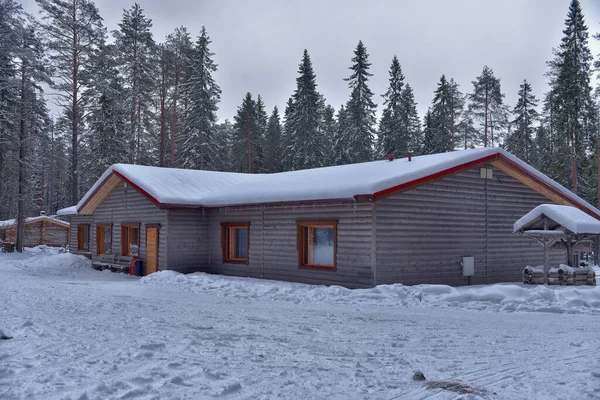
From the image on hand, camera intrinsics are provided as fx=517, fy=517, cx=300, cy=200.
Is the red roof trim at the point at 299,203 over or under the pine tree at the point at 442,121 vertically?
under

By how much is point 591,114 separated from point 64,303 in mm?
34027

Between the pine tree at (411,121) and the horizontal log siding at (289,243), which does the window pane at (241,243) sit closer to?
the horizontal log siding at (289,243)

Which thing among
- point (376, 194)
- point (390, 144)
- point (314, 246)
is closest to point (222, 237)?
point (314, 246)

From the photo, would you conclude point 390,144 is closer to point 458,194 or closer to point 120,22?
point 120,22

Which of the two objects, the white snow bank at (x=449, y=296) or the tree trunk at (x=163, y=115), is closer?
the white snow bank at (x=449, y=296)

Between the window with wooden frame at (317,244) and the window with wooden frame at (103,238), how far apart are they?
1125 centimetres

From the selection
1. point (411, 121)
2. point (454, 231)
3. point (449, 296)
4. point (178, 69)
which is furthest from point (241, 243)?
point (411, 121)

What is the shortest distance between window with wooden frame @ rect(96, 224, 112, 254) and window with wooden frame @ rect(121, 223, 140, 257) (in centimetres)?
162

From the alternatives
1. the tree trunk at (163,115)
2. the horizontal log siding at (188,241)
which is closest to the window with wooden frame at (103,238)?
the horizontal log siding at (188,241)

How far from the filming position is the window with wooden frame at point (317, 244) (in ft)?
50.8

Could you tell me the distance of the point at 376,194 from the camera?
13742 millimetres

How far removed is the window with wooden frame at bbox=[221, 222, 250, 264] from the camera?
18.7 metres

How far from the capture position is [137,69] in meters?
41.0

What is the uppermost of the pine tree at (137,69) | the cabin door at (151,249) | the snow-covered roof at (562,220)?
the pine tree at (137,69)
